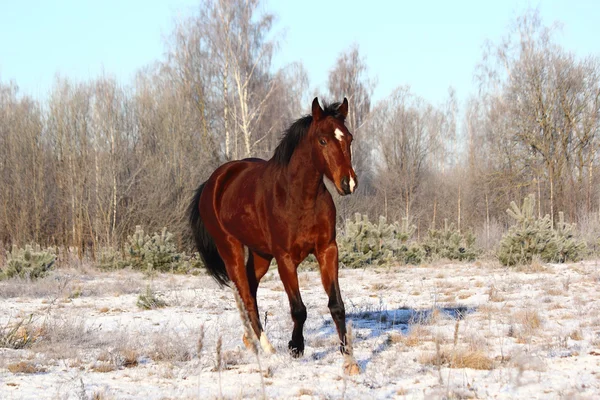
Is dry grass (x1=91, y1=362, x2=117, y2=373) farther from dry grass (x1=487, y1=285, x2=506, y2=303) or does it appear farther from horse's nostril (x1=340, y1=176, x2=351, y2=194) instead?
dry grass (x1=487, y1=285, x2=506, y2=303)

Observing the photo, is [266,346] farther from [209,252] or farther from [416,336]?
[209,252]

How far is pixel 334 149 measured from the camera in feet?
14.4

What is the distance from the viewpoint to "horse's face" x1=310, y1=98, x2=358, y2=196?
13.9ft

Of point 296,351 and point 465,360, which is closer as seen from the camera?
point 465,360

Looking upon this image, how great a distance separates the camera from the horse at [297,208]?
4.46 metres

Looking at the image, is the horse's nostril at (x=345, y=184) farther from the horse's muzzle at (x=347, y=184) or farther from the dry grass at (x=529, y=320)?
the dry grass at (x=529, y=320)

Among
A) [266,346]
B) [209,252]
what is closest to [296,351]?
[266,346]

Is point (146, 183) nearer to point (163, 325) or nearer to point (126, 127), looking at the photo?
point (126, 127)

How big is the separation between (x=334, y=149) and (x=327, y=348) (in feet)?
5.75

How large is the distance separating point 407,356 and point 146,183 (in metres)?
Result: 16.6

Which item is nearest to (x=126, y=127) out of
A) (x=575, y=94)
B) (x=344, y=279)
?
(x=344, y=279)

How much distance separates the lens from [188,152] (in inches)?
840

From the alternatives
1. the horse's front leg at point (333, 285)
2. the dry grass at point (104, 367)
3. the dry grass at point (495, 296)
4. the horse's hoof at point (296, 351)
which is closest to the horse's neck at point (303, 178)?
the horse's front leg at point (333, 285)

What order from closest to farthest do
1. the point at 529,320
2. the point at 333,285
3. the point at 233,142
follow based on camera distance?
the point at 333,285, the point at 529,320, the point at 233,142
